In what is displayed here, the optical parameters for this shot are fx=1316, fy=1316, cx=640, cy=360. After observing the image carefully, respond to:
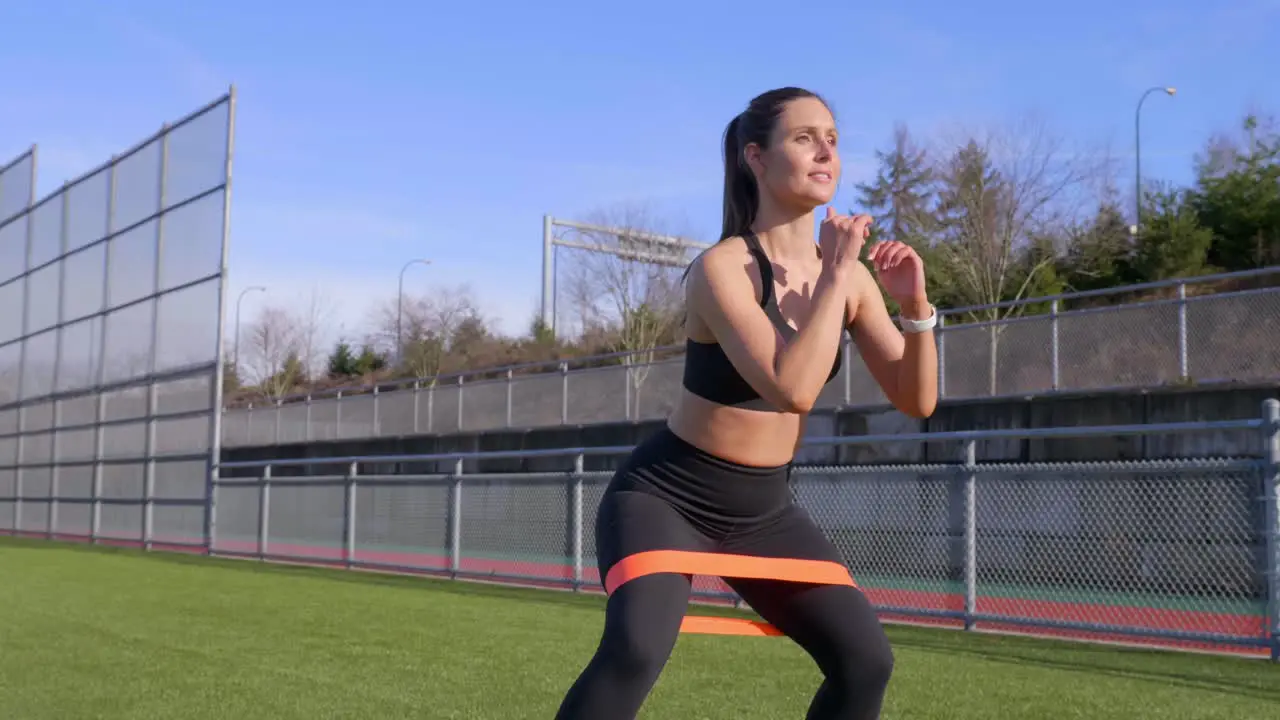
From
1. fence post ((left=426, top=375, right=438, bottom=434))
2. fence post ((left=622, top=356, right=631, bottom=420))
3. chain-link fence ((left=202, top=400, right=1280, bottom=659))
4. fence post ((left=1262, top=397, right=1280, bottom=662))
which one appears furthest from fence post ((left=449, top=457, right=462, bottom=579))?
fence post ((left=426, top=375, right=438, bottom=434))

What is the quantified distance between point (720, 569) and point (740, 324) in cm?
51

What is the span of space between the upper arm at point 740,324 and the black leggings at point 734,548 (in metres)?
0.26

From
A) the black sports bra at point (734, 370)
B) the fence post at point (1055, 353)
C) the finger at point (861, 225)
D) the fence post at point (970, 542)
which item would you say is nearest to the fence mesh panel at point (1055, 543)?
the fence post at point (970, 542)

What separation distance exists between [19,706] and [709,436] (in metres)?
4.44

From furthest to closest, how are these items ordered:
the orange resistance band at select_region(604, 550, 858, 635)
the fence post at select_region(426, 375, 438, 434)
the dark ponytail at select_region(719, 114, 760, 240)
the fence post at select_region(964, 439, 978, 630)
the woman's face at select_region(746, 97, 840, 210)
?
the fence post at select_region(426, 375, 438, 434)
the fence post at select_region(964, 439, 978, 630)
the dark ponytail at select_region(719, 114, 760, 240)
the woman's face at select_region(746, 97, 840, 210)
the orange resistance band at select_region(604, 550, 858, 635)

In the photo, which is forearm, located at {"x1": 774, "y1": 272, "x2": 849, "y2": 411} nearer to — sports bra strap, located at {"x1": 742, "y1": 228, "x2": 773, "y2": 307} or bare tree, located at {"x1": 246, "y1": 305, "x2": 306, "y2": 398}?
sports bra strap, located at {"x1": 742, "y1": 228, "x2": 773, "y2": 307}

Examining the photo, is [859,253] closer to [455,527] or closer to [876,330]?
[876,330]

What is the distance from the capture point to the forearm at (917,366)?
113 inches

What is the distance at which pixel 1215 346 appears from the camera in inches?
529

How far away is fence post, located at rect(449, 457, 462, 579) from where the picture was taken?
48.5 ft

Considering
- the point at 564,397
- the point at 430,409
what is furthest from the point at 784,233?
the point at 430,409

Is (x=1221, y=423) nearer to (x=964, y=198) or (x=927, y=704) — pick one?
(x=927, y=704)

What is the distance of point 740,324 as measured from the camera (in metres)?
2.55

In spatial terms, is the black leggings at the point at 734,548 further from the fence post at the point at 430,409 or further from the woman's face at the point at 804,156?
the fence post at the point at 430,409
